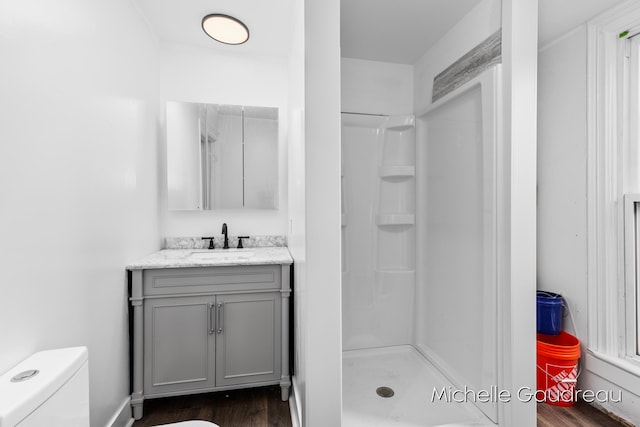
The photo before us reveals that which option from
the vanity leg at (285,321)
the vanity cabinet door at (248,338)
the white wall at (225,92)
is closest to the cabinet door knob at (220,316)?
the vanity cabinet door at (248,338)

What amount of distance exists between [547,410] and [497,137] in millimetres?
1591

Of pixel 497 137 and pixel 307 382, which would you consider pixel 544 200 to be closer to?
pixel 497 137

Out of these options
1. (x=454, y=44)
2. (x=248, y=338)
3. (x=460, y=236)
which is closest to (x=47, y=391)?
(x=248, y=338)

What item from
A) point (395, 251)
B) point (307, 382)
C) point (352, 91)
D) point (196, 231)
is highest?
point (352, 91)

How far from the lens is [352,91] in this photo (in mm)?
2248

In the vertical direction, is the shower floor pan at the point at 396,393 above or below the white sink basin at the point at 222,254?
below

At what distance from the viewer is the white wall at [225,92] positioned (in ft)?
7.37

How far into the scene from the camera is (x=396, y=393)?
1.81 meters

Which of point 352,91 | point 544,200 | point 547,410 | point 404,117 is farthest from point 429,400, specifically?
point 352,91

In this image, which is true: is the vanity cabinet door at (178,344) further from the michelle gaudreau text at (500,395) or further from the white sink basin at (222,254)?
the michelle gaudreau text at (500,395)

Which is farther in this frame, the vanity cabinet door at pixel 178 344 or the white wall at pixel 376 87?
the white wall at pixel 376 87

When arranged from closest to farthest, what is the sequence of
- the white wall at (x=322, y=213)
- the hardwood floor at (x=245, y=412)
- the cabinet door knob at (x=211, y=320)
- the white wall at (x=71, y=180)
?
1. the white wall at (x=71, y=180)
2. the white wall at (x=322, y=213)
3. the hardwood floor at (x=245, y=412)
4. the cabinet door knob at (x=211, y=320)

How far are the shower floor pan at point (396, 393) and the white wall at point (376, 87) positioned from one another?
190cm

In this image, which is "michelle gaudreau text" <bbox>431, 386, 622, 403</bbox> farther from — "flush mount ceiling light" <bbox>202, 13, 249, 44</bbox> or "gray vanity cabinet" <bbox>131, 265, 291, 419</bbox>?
"flush mount ceiling light" <bbox>202, 13, 249, 44</bbox>
